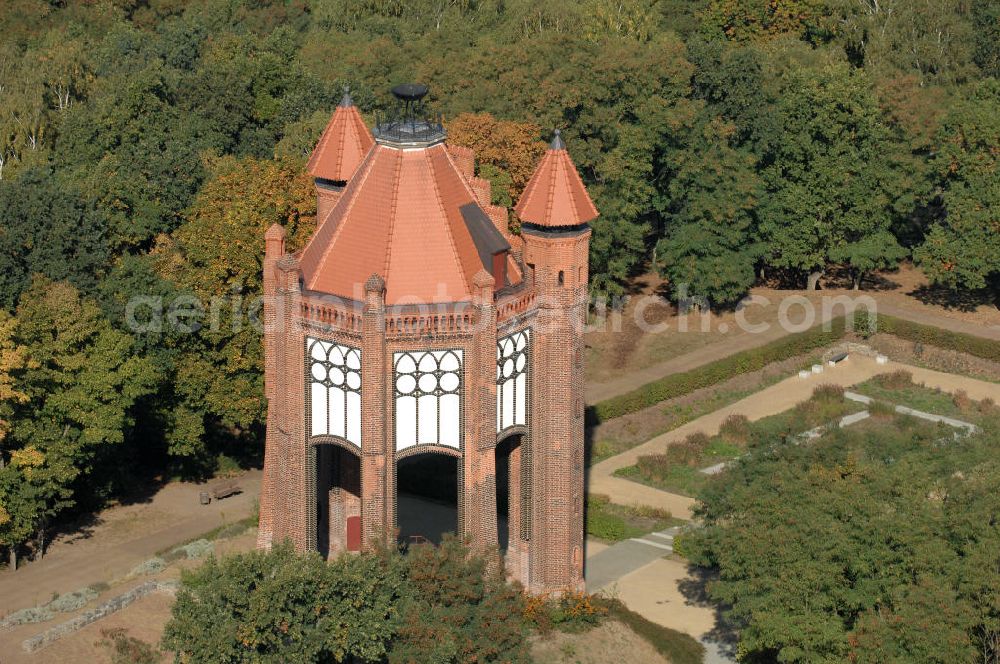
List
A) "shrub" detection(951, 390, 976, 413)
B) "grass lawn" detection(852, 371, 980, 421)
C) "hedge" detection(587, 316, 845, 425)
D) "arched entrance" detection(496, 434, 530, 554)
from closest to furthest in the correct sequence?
"arched entrance" detection(496, 434, 530, 554) < "hedge" detection(587, 316, 845, 425) < "grass lawn" detection(852, 371, 980, 421) < "shrub" detection(951, 390, 976, 413)

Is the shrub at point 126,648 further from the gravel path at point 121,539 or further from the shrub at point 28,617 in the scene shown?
the gravel path at point 121,539

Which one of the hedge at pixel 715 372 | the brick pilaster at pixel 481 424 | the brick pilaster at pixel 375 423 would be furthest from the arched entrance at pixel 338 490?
the hedge at pixel 715 372

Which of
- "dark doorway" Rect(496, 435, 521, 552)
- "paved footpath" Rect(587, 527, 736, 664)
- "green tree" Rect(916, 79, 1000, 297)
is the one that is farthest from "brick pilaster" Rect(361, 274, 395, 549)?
"green tree" Rect(916, 79, 1000, 297)

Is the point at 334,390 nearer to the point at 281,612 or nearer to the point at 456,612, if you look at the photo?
the point at 456,612

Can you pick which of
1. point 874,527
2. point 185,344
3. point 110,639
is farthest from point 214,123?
point 874,527

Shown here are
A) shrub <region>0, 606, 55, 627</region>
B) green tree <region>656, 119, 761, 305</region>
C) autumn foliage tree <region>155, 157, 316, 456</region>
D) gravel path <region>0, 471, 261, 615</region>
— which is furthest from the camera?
green tree <region>656, 119, 761, 305</region>

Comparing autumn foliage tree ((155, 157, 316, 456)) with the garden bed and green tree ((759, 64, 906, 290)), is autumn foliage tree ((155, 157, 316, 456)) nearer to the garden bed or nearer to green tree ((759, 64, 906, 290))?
the garden bed

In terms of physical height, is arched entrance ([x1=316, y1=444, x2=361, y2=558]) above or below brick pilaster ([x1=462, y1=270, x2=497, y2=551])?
below

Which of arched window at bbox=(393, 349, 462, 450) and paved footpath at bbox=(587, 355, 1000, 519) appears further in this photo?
paved footpath at bbox=(587, 355, 1000, 519)
